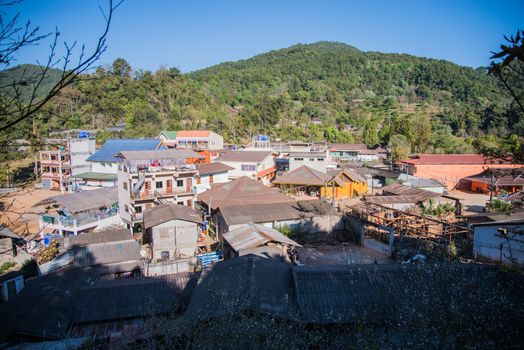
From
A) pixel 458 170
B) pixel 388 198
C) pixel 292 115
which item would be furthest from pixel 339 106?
pixel 388 198

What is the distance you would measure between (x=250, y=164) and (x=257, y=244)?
18659mm

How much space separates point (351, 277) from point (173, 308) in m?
4.80

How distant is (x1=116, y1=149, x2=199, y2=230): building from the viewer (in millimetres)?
19156

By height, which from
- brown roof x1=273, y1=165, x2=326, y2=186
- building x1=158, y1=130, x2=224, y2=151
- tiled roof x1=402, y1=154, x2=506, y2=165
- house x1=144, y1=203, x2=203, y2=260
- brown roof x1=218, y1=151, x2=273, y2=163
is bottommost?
house x1=144, y1=203, x2=203, y2=260

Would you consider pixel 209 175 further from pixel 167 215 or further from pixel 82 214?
pixel 167 215

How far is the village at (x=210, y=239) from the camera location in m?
8.30

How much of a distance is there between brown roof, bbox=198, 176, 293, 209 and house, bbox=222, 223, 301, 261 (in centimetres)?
526

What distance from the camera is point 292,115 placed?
6675 centimetres

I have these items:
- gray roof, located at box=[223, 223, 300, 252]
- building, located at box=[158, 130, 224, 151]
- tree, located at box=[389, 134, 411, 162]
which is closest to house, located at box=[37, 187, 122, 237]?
gray roof, located at box=[223, 223, 300, 252]

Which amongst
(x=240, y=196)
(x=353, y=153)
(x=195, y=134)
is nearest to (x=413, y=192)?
(x=240, y=196)

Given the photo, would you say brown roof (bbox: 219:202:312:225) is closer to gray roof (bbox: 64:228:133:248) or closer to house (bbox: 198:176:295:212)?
house (bbox: 198:176:295:212)

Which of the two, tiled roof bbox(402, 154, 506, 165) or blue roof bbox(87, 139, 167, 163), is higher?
blue roof bbox(87, 139, 167, 163)

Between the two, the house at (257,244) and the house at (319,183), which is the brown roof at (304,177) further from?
the house at (257,244)

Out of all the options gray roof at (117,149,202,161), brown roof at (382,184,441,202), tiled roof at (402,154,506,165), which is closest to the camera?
gray roof at (117,149,202,161)
